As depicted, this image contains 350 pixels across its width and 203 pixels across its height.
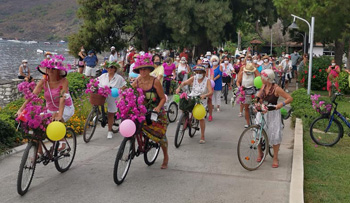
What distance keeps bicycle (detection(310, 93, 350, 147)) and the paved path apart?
3.75ft

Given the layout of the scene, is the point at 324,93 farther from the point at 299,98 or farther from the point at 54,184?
the point at 54,184

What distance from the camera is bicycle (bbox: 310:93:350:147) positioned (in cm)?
946

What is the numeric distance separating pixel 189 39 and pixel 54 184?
71.8 ft

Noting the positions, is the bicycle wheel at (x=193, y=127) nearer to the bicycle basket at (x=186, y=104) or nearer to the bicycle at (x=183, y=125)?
the bicycle at (x=183, y=125)

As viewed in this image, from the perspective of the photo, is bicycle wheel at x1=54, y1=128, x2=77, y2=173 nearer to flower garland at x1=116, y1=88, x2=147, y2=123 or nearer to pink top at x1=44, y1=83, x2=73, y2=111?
pink top at x1=44, y1=83, x2=73, y2=111

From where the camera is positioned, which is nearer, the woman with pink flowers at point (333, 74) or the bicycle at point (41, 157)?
the bicycle at point (41, 157)

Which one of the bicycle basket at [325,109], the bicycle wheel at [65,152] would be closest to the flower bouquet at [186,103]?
the bicycle wheel at [65,152]

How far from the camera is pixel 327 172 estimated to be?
7348mm

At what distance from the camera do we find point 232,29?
1222 inches

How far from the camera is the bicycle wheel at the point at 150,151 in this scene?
23.3 ft

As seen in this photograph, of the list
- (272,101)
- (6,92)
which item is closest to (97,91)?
(272,101)

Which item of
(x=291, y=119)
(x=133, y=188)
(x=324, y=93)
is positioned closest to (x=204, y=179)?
(x=133, y=188)

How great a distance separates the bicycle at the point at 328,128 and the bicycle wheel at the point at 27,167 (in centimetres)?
618

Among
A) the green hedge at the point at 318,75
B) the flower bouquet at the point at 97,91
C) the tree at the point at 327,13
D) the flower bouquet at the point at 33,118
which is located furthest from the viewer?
the green hedge at the point at 318,75
